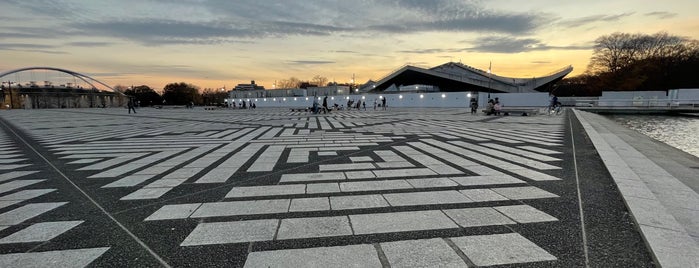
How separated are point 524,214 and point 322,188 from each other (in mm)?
2862

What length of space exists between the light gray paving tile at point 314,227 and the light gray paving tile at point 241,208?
1.57 ft

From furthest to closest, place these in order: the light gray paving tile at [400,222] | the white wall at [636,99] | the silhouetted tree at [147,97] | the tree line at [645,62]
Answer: the silhouetted tree at [147,97], the tree line at [645,62], the white wall at [636,99], the light gray paving tile at [400,222]

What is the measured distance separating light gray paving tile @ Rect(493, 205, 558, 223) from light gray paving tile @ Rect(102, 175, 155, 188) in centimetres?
587

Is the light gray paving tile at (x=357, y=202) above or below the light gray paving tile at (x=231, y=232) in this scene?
above

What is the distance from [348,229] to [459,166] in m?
4.00

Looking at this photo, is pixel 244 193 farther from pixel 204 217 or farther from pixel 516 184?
pixel 516 184

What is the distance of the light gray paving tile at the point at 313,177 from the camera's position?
571cm

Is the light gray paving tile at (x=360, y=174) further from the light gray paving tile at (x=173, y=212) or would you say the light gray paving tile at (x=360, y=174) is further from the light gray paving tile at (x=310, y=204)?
the light gray paving tile at (x=173, y=212)

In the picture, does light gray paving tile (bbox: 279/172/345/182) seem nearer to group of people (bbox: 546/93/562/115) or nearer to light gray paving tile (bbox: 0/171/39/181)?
light gray paving tile (bbox: 0/171/39/181)

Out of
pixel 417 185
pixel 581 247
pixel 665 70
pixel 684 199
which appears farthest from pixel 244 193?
pixel 665 70

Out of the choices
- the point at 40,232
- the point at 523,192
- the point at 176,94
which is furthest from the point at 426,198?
the point at 176,94

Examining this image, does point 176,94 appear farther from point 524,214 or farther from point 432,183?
point 524,214

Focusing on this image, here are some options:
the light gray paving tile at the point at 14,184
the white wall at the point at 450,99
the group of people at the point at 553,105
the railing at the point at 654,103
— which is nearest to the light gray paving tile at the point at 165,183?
the light gray paving tile at the point at 14,184

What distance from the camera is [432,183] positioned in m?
5.38
